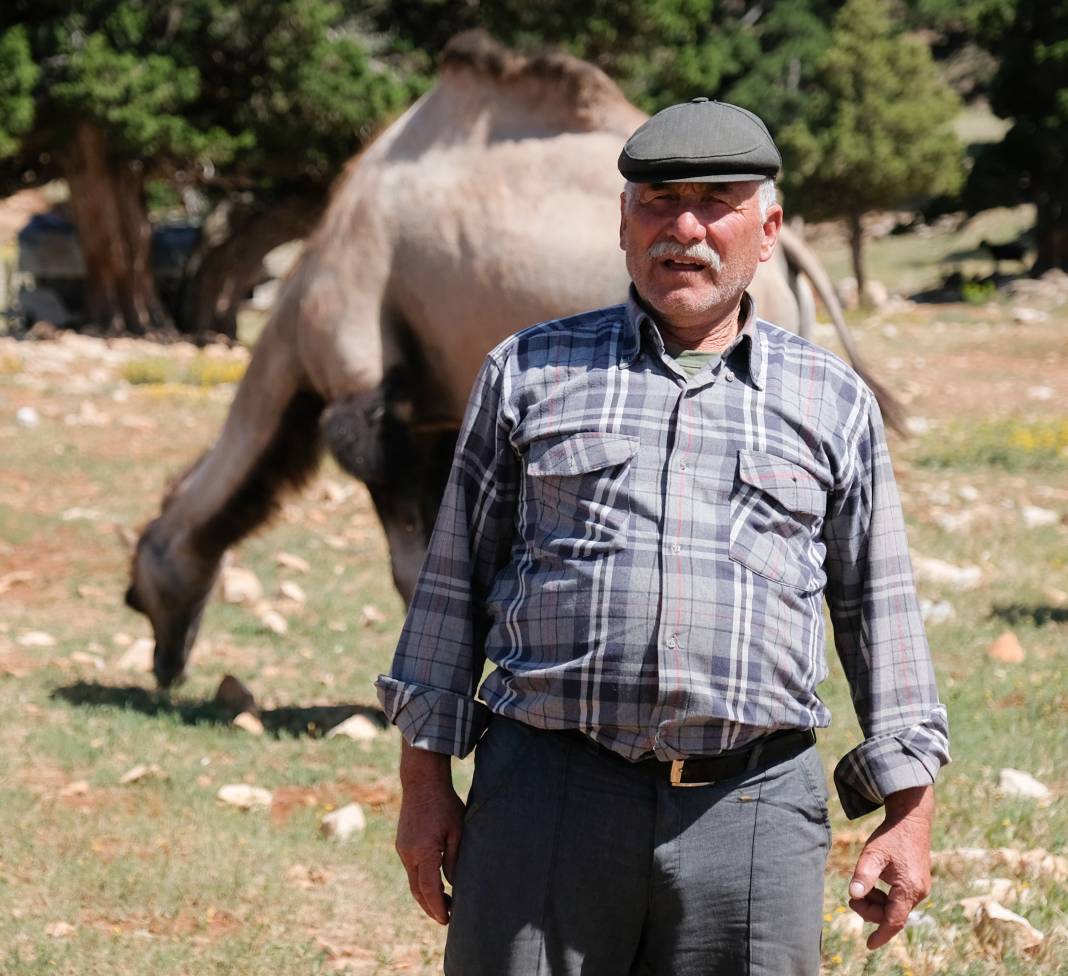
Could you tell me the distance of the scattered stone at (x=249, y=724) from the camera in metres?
5.43

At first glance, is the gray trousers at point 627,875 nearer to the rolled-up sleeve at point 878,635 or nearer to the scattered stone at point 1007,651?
the rolled-up sleeve at point 878,635

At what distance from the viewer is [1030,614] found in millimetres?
6875

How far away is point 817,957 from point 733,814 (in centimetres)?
29

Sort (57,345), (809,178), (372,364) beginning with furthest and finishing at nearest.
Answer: (809,178), (57,345), (372,364)

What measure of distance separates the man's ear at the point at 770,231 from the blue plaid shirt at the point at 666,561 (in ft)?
Answer: 0.36

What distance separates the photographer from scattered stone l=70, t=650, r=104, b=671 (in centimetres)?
649

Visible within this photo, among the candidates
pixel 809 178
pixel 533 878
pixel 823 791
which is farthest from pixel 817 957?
pixel 809 178

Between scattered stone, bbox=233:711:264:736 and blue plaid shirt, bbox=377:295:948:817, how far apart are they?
10.2 ft

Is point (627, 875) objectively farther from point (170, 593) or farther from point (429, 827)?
point (170, 593)

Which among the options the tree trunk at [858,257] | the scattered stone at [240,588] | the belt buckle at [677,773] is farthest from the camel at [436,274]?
the tree trunk at [858,257]

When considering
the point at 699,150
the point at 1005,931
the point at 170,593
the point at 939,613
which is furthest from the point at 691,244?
the point at 939,613

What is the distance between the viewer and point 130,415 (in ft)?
41.9

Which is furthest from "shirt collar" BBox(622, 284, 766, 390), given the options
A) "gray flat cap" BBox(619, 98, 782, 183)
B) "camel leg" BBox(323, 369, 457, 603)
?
"camel leg" BBox(323, 369, 457, 603)

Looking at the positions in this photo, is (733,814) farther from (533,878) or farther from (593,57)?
(593,57)
